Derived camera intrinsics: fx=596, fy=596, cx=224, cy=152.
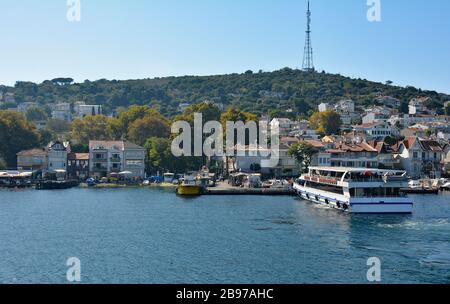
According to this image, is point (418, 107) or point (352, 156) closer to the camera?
point (352, 156)

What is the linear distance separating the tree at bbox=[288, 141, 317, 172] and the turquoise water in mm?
22863

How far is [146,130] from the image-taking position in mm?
92750

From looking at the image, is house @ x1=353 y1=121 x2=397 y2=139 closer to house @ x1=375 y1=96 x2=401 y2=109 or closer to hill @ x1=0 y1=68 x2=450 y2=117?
hill @ x1=0 y1=68 x2=450 y2=117

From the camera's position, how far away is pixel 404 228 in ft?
121

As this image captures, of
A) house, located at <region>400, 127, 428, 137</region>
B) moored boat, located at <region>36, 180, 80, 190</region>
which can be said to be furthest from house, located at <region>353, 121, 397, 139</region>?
moored boat, located at <region>36, 180, 80, 190</region>

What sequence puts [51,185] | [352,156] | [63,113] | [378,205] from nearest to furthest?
[378,205], [51,185], [352,156], [63,113]

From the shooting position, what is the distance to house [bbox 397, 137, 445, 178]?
256 feet

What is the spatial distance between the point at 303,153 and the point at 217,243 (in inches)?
1676

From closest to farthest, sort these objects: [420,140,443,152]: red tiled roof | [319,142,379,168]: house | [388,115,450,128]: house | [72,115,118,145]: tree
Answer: [319,142,379,168]: house → [420,140,443,152]: red tiled roof → [72,115,118,145]: tree → [388,115,450,128]: house

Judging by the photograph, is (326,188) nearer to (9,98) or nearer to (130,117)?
(130,117)

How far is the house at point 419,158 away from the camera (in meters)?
78.1

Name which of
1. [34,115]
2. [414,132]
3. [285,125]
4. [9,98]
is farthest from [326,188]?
[9,98]
